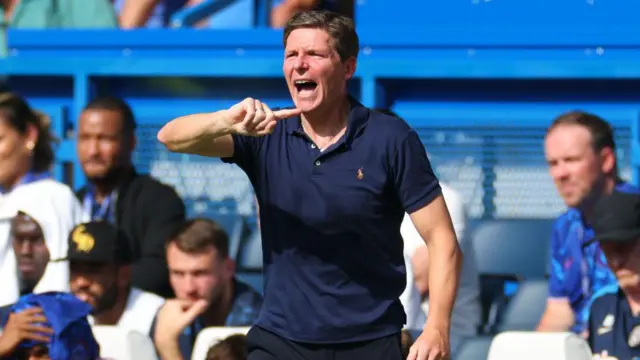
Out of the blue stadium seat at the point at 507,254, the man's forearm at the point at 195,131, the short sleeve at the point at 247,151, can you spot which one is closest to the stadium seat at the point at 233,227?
A: the blue stadium seat at the point at 507,254

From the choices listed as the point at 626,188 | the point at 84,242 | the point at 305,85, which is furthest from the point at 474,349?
the point at 84,242

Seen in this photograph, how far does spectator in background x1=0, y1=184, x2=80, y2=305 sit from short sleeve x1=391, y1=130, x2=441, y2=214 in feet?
7.85

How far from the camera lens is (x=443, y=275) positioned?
3.74m

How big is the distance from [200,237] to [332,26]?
2.03 m

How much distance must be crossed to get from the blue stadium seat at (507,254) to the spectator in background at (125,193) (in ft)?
4.58

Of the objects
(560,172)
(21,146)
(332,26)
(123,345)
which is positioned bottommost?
(123,345)

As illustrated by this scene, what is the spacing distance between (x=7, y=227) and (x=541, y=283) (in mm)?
2353

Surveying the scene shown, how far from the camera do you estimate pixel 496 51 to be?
6250 mm

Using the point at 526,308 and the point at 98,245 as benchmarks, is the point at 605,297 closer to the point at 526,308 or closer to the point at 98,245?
the point at 526,308

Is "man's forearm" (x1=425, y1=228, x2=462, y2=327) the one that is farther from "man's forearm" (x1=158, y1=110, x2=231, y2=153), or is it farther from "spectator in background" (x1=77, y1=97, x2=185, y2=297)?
"spectator in background" (x1=77, y1=97, x2=185, y2=297)

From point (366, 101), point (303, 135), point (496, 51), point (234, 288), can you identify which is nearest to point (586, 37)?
point (496, 51)

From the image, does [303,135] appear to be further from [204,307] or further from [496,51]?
[496,51]

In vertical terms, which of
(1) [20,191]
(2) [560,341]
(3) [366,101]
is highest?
(3) [366,101]

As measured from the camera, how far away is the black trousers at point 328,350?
12.6ft
